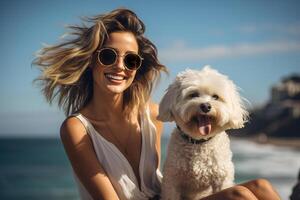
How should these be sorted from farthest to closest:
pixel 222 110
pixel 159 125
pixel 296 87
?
pixel 296 87 < pixel 159 125 < pixel 222 110

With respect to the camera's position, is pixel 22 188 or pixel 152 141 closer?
pixel 152 141

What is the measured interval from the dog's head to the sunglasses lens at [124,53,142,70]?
18.2 inches

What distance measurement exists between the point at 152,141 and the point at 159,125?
295 mm

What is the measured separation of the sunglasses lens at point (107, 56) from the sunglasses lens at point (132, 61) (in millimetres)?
122

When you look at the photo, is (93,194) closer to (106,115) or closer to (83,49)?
(106,115)

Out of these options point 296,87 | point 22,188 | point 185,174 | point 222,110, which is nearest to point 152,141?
point 185,174

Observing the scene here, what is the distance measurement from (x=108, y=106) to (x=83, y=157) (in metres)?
0.57

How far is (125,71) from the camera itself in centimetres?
459

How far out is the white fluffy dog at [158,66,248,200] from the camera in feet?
13.4

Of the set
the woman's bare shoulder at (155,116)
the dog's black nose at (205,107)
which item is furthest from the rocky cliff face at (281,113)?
the dog's black nose at (205,107)

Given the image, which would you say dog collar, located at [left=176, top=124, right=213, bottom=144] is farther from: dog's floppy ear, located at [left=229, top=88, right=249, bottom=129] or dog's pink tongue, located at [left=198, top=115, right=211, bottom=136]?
dog's floppy ear, located at [left=229, top=88, right=249, bottom=129]

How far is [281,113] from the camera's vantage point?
71.2m

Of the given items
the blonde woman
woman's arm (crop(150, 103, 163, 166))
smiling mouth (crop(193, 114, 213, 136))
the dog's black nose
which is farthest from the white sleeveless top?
the dog's black nose

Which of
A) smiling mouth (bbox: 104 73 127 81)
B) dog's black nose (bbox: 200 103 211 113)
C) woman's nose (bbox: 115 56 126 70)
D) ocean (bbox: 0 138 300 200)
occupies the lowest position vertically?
ocean (bbox: 0 138 300 200)
